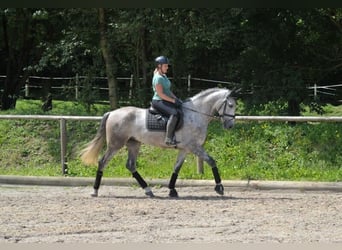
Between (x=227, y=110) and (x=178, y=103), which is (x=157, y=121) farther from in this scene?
(x=227, y=110)

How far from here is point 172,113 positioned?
26.7 feet

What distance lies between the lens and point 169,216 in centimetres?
645

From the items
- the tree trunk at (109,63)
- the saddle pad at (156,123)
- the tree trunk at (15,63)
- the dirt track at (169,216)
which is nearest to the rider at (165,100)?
the saddle pad at (156,123)

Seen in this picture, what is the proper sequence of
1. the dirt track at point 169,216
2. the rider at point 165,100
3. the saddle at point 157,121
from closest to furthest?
the dirt track at point 169,216 < the rider at point 165,100 < the saddle at point 157,121

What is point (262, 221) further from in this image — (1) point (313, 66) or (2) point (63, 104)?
(2) point (63, 104)

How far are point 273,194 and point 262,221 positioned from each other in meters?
2.66

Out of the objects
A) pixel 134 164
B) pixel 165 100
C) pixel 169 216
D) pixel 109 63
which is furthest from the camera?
pixel 109 63

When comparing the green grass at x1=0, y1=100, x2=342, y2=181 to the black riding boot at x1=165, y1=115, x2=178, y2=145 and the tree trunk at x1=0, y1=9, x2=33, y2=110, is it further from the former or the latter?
the tree trunk at x1=0, y1=9, x2=33, y2=110

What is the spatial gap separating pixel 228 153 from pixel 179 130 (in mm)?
2847

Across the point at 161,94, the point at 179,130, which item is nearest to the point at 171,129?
the point at 179,130

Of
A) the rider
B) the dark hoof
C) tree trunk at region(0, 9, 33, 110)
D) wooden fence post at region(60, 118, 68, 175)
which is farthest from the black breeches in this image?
tree trunk at region(0, 9, 33, 110)

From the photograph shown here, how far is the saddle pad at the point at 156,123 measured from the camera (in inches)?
327

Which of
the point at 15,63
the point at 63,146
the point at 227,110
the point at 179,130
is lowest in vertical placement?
the point at 63,146

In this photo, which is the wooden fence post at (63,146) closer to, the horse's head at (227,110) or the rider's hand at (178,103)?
the rider's hand at (178,103)
